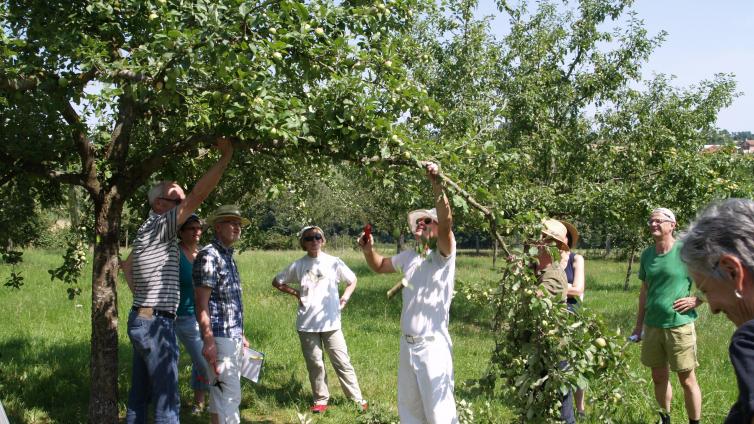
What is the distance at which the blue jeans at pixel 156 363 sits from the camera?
13.3 ft

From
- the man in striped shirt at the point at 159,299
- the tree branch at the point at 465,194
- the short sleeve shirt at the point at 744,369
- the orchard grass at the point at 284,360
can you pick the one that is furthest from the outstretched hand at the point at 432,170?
the short sleeve shirt at the point at 744,369

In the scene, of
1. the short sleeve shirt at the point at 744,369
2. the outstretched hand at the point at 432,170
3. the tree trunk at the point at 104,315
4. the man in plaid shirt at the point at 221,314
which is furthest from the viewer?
the tree trunk at the point at 104,315

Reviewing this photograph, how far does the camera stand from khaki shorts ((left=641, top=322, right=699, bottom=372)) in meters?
5.04

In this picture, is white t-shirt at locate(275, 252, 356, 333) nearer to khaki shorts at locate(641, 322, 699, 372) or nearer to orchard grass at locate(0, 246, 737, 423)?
orchard grass at locate(0, 246, 737, 423)

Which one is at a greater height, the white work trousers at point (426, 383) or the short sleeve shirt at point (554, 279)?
the short sleeve shirt at point (554, 279)

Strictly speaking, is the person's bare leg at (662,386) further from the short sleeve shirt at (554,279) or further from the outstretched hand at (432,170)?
the outstretched hand at (432,170)

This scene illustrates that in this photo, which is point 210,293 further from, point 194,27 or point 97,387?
point 194,27

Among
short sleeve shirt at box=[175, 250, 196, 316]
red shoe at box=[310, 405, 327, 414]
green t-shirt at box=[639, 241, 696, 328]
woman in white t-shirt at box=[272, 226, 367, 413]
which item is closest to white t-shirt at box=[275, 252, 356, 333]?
woman in white t-shirt at box=[272, 226, 367, 413]

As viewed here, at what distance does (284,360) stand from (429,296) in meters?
4.41

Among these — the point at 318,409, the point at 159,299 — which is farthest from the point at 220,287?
the point at 318,409

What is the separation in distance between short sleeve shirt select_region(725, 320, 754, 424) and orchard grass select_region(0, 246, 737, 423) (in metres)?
2.01

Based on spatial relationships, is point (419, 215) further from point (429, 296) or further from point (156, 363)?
point (156, 363)

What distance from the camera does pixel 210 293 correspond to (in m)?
4.39

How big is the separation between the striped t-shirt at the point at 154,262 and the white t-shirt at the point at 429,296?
60.6 inches
